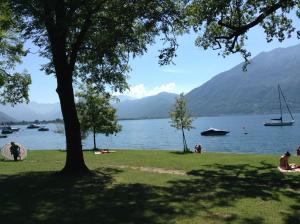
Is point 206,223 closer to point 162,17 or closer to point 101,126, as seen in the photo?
point 162,17

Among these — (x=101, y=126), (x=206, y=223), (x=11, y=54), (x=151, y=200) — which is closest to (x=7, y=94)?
(x=11, y=54)

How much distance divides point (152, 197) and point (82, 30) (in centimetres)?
1083

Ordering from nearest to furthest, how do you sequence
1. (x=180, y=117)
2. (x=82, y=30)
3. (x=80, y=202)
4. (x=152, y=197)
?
1. (x=80, y=202)
2. (x=152, y=197)
3. (x=82, y=30)
4. (x=180, y=117)

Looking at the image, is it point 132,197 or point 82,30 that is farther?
point 82,30

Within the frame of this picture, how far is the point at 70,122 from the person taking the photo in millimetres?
23609

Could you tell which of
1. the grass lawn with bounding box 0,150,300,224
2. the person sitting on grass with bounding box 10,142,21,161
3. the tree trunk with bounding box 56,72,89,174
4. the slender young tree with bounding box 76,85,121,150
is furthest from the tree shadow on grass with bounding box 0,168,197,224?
the slender young tree with bounding box 76,85,121,150

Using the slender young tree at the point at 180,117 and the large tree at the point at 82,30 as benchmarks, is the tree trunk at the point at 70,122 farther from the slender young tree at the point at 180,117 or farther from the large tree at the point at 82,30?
the slender young tree at the point at 180,117

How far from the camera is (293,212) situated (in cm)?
1456

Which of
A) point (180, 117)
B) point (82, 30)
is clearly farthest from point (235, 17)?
point (180, 117)

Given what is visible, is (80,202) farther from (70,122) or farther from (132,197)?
(70,122)

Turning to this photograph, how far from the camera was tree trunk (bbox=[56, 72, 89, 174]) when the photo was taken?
23.5 metres

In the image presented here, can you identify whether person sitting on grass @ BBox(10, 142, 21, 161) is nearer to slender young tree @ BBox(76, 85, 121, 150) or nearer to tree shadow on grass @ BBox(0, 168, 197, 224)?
tree shadow on grass @ BBox(0, 168, 197, 224)

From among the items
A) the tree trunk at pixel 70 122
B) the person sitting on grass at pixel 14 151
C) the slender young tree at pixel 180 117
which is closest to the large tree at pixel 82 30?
the tree trunk at pixel 70 122

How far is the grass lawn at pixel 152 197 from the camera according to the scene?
1357 centimetres
